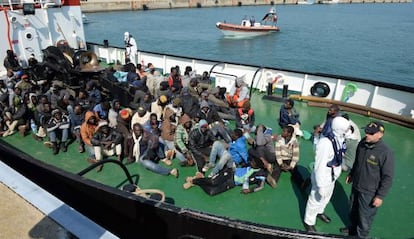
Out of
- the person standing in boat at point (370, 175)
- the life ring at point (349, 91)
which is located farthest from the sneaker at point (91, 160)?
the life ring at point (349, 91)

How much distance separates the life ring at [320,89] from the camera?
855 cm

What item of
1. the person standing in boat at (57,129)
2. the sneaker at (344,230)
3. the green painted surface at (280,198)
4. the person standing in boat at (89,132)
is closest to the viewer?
the sneaker at (344,230)

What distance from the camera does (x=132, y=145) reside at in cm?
594

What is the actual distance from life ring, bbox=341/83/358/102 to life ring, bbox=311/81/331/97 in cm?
42

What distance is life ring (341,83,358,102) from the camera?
8.16 metres

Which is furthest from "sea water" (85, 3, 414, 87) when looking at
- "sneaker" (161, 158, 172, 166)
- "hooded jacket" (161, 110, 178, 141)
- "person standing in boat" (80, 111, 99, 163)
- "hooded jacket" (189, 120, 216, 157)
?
"person standing in boat" (80, 111, 99, 163)

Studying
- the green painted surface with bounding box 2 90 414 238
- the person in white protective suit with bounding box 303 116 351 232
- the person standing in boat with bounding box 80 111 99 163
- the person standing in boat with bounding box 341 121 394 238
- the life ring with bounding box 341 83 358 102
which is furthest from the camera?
the life ring with bounding box 341 83 358 102

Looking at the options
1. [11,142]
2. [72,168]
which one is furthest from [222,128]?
[11,142]

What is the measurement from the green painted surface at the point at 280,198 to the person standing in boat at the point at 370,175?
68 centimetres

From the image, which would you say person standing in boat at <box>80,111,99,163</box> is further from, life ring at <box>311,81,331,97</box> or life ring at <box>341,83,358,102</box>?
life ring at <box>341,83,358,102</box>

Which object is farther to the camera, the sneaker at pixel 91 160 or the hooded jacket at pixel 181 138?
the sneaker at pixel 91 160

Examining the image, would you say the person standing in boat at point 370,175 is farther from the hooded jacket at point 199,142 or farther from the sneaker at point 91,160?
the sneaker at point 91,160

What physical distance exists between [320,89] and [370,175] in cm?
552

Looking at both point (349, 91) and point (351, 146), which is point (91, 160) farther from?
point (349, 91)
